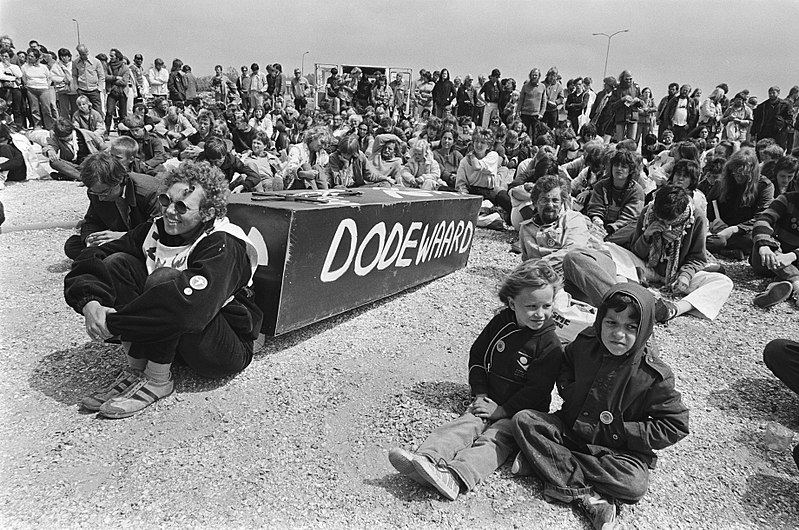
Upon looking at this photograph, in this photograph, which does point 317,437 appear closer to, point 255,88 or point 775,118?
point 775,118

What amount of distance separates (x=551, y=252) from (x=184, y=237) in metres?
3.14

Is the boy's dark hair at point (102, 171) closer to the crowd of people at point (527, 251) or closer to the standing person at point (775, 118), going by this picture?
the crowd of people at point (527, 251)

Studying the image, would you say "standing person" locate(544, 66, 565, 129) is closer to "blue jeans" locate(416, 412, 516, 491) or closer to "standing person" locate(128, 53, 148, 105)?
"standing person" locate(128, 53, 148, 105)

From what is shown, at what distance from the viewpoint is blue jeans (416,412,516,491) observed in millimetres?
2631

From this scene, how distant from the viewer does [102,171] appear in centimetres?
439

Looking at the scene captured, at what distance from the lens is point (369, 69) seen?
2017cm

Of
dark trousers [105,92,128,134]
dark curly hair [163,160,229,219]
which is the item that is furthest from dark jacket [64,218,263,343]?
dark trousers [105,92,128,134]

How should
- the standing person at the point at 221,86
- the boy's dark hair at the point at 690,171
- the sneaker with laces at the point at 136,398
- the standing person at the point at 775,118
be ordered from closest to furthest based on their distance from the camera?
the sneaker with laces at the point at 136,398 < the boy's dark hair at the point at 690,171 < the standing person at the point at 775,118 < the standing person at the point at 221,86

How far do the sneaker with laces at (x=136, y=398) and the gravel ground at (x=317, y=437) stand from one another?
51 mm

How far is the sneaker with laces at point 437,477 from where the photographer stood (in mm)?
2533

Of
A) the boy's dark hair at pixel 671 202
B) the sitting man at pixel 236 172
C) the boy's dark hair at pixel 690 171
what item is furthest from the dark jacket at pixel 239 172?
the boy's dark hair at pixel 690 171

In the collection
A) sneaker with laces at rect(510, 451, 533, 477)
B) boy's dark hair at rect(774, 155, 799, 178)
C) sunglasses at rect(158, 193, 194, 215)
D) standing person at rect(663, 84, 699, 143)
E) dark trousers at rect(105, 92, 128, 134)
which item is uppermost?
standing person at rect(663, 84, 699, 143)

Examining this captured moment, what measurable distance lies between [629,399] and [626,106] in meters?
11.6

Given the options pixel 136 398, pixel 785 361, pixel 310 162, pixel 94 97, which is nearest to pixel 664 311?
pixel 785 361
